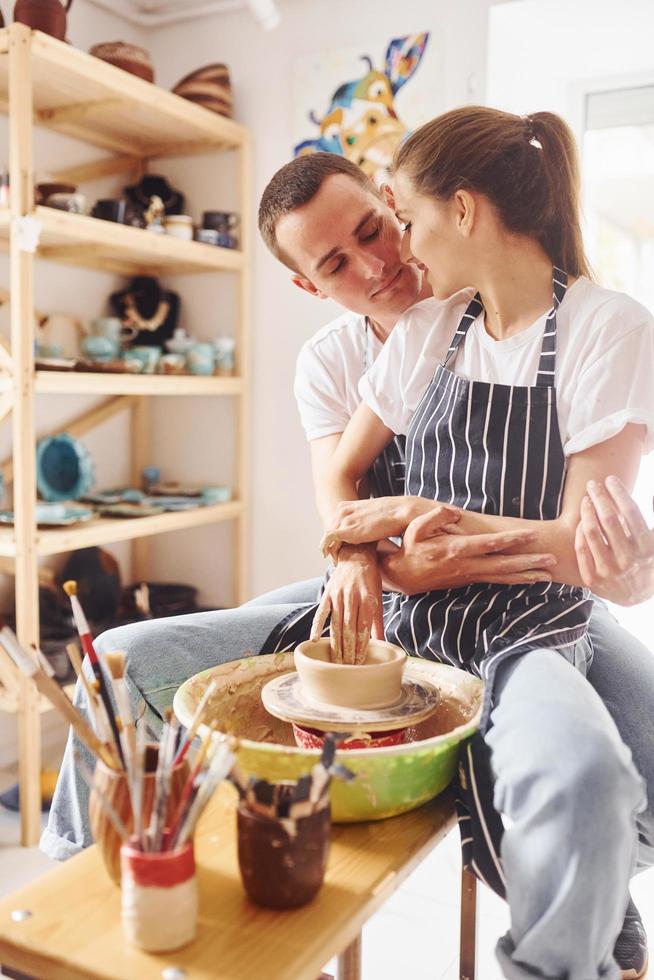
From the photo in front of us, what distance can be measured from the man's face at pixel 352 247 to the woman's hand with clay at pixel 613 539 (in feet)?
2.17

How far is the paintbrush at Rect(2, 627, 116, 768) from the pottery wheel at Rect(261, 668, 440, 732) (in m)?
0.24

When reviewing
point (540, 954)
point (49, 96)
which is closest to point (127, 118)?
point (49, 96)

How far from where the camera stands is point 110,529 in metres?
2.52

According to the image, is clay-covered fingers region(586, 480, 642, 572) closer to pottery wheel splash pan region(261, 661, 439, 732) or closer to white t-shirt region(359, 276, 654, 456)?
white t-shirt region(359, 276, 654, 456)

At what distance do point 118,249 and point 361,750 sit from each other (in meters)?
2.15

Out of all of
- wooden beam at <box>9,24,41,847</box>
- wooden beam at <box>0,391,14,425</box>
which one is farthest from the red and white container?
wooden beam at <box>0,391,14,425</box>

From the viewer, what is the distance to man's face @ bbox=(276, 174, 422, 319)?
1.59 metres

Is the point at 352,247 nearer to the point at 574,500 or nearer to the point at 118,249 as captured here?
the point at 574,500

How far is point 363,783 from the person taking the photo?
3.08 ft

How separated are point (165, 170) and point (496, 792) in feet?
8.98

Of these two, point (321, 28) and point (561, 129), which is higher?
point (321, 28)

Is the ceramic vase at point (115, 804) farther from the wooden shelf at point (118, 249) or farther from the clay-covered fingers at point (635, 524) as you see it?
the wooden shelf at point (118, 249)

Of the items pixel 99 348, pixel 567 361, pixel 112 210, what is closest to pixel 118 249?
pixel 112 210

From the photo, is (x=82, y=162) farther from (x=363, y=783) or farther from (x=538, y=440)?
(x=363, y=783)
